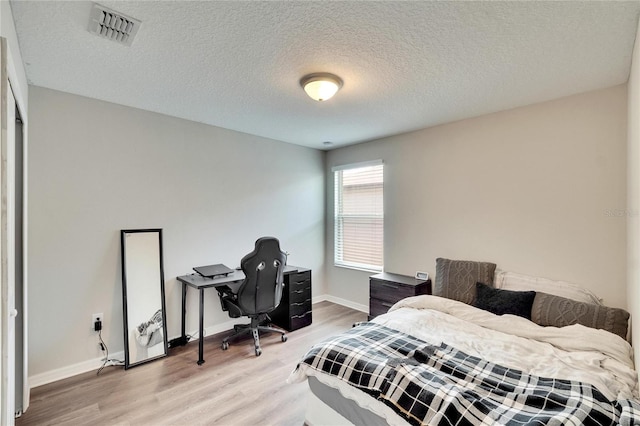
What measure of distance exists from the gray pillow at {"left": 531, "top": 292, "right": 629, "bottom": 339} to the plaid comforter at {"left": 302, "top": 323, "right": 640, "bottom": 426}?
951 millimetres

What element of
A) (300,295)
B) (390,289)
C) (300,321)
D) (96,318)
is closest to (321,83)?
(390,289)

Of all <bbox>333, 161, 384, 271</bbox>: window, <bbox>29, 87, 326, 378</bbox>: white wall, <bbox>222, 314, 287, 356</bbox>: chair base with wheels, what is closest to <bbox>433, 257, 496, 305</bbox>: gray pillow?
<bbox>333, 161, 384, 271</bbox>: window

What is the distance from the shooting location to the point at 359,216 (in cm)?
452

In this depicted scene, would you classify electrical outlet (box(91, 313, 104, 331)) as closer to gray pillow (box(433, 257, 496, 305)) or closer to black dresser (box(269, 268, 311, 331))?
black dresser (box(269, 268, 311, 331))

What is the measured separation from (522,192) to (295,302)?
2.78 meters

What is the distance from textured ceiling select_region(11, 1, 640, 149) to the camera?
157cm

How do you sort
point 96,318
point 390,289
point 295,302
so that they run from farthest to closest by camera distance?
1. point 295,302
2. point 390,289
3. point 96,318

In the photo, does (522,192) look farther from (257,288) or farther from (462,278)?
(257,288)

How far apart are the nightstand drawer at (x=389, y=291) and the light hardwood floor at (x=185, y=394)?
45.1 inches

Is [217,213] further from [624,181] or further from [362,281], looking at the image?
[624,181]

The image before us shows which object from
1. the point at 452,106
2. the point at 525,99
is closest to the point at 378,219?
the point at 452,106

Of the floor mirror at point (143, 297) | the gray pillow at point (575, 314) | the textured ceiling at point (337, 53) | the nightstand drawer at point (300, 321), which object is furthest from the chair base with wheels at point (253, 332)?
the gray pillow at point (575, 314)

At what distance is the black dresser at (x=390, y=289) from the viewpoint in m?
3.36

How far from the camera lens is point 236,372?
2682 millimetres
